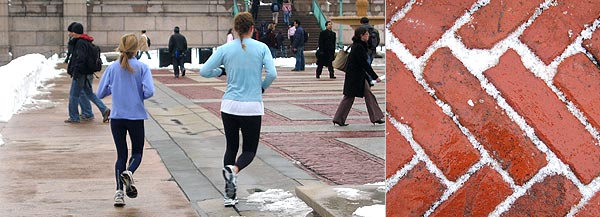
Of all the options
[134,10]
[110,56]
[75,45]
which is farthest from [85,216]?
[134,10]

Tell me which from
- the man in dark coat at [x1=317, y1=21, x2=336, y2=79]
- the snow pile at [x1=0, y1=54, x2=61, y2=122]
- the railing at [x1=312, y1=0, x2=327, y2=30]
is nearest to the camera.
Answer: the snow pile at [x1=0, y1=54, x2=61, y2=122]

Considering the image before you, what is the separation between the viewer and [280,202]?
8312mm

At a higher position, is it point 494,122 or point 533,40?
point 533,40

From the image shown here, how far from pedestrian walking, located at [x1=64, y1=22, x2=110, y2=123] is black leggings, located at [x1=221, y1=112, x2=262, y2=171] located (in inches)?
286

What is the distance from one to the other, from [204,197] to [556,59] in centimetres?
575

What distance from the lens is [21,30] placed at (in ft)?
143

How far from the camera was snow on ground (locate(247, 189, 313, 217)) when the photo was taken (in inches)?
310

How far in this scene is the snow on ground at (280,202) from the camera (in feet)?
25.8

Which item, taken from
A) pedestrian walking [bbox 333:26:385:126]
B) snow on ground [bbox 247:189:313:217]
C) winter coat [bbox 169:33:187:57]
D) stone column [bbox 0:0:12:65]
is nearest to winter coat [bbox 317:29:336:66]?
winter coat [bbox 169:33:187:57]

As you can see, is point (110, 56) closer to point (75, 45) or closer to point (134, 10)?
point (134, 10)

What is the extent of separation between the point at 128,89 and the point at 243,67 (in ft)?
3.44

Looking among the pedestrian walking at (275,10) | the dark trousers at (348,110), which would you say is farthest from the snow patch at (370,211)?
the pedestrian walking at (275,10)

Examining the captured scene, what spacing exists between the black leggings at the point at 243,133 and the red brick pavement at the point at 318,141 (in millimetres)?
1384

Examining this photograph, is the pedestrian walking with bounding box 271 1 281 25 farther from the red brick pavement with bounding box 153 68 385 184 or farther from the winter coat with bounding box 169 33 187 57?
the red brick pavement with bounding box 153 68 385 184
